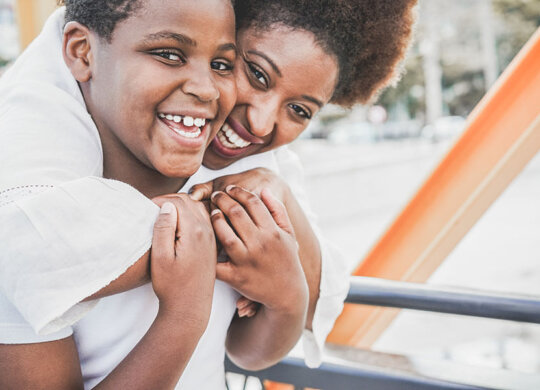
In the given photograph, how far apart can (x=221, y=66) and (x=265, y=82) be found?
0.18 meters

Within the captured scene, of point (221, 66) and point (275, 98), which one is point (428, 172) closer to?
point (275, 98)

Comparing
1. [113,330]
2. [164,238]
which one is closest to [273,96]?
[164,238]

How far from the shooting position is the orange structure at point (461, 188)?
5.64 ft

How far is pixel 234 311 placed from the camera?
132 cm

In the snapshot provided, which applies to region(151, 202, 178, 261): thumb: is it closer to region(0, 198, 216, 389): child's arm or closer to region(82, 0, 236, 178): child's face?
region(0, 198, 216, 389): child's arm

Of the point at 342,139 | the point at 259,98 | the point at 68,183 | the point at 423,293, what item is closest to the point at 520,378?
the point at 423,293

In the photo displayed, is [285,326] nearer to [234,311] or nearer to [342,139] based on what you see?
[234,311]

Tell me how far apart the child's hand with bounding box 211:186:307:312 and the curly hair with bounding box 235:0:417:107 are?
471 millimetres

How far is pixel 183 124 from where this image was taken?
1181 mm

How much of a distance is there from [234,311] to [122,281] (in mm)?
437

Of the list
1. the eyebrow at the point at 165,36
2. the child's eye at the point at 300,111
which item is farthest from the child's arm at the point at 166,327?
the child's eye at the point at 300,111

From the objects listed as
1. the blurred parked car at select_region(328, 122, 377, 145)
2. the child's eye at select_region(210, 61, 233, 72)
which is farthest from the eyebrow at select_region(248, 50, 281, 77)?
the blurred parked car at select_region(328, 122, 377, 145)

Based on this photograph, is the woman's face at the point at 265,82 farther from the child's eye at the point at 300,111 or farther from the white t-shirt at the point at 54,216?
the white t-shirt at the point at 54,216

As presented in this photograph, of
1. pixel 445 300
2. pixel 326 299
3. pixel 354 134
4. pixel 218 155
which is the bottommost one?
pixel 354 134
